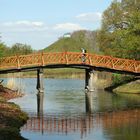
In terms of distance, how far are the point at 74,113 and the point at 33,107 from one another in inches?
222

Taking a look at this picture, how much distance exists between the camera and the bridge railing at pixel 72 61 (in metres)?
57.8

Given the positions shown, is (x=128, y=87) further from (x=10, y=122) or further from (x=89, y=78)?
(x=10, y=122)

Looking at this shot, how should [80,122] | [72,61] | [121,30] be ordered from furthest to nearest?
[121,30] → [72,61] → [80,122]

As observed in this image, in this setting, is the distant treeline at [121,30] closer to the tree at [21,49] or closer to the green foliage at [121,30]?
the green foliage at [121,30]

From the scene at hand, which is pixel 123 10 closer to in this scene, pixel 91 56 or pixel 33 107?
pixel 91 56

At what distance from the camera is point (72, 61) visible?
59.1 meters

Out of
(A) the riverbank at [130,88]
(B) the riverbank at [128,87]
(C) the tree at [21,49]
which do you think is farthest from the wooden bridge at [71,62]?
(C) the tree at [21,49]

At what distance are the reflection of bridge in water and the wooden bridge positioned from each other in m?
19.3

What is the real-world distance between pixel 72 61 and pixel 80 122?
25.4m

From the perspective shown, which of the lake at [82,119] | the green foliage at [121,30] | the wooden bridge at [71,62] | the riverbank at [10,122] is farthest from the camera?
the green foliage at [121,30]

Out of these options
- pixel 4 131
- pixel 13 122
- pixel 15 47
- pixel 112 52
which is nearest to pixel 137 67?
pixel 112 52

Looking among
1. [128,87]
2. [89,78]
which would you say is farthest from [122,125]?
[128,87]

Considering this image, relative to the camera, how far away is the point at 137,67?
59.7 meters

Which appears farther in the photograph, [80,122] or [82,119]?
[82,119]
